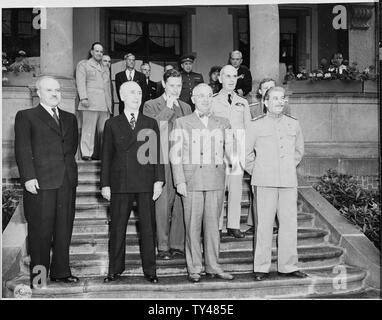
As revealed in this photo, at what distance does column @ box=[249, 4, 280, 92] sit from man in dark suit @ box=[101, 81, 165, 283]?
2.31 metres

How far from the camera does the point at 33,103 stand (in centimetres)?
573

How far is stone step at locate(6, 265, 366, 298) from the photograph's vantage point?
15.7 ft

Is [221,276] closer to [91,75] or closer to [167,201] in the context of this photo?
[167,201]

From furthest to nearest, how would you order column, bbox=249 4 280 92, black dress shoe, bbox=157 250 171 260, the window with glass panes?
the window with glass panes, column, bbox=249 4 280 92, black dress shoe, bbox=157 250 171 260

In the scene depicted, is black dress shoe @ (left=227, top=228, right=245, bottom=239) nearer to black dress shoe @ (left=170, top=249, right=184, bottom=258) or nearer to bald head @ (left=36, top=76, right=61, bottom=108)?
black dress shoe @ (left=170, top=249, right=184, bottom=258)

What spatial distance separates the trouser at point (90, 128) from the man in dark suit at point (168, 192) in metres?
1.35

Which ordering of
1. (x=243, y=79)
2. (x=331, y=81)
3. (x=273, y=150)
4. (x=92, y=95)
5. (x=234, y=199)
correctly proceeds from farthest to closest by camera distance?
1. (x=331, y=81)
2. (x=92, y=95)
3. (x=243, y=79)
4. (x=234, y=199)
5. (x=273, y=150)

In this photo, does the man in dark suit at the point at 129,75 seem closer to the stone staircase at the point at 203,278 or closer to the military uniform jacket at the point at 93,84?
the military uniform jacket at the point at 93,84

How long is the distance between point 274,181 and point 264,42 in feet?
7.85

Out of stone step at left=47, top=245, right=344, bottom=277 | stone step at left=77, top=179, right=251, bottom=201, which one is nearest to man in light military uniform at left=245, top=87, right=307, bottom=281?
stone step at left=47, top=245, right=344, bottom=277

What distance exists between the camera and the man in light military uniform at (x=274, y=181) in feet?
16.1

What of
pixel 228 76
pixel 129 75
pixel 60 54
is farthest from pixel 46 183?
pixel 129 75

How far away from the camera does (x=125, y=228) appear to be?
4746 millimetres
